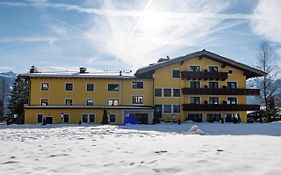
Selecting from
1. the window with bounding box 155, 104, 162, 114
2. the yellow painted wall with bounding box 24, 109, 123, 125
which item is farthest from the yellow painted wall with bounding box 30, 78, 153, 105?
the yellow painted wall with bounding box 24, 109, 123, 125

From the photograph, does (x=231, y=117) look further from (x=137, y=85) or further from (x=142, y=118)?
(x=137, y=85)

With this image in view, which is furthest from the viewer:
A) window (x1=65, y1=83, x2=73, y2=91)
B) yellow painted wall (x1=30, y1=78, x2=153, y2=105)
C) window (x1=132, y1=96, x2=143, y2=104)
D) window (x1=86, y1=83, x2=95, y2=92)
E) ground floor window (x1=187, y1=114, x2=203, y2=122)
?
window (x1=132, y1=96, x2=143, y2=104)

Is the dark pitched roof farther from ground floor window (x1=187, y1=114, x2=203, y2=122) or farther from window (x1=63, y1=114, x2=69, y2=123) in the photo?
window (x1=63, y1=114, x2=69, y2=123)

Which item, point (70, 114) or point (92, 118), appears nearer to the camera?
point (70, 114)

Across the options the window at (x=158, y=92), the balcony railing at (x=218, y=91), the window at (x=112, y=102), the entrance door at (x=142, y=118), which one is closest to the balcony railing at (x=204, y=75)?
the balcony railing at (x=218, y=91)

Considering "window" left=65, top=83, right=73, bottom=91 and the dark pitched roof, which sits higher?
the dark pitched roof

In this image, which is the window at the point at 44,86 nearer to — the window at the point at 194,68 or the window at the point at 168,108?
the window at the point at 168,108

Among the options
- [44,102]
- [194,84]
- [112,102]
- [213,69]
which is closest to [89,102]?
[112,102]

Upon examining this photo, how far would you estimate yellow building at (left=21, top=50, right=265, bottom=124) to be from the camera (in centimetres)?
4522

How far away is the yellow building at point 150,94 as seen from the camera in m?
45.2

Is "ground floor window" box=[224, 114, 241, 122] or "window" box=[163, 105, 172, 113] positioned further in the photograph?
"ground floor window" box=[224, 114, 241, 122]

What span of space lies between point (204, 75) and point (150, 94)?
867 cm

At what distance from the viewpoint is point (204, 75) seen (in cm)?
4819

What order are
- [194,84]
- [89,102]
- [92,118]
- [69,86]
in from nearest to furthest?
[92,118], [69,86], [89,102], [194,84]
